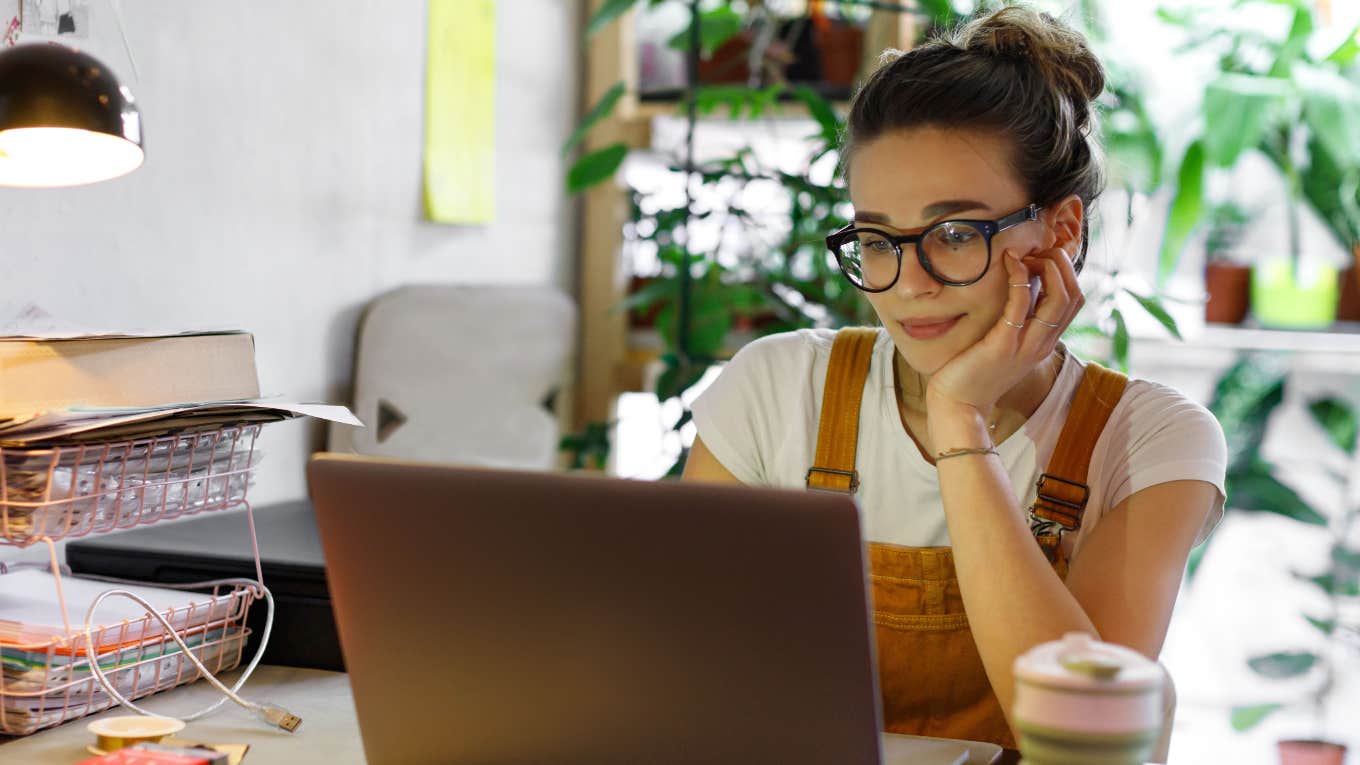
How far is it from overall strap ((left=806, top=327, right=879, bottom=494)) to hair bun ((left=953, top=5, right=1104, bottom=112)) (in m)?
0.31

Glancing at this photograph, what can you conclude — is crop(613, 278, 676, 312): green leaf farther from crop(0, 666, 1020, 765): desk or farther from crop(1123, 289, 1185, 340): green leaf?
crop(0, 666, 1020, 765): desk

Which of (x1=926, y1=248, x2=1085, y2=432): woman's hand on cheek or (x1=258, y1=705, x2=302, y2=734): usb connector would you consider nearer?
(x1=258, y1=705, x2=302, y2=734): usb connector

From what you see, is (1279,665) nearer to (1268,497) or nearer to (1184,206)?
(1268,497)

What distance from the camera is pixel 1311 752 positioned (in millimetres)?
2156

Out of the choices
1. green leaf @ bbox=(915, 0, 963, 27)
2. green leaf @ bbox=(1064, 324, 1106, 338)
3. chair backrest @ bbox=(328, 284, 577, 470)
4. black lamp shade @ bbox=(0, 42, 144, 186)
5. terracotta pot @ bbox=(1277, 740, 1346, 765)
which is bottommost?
terracotta pot @ bbox=(1277, 740, 1346, 765)

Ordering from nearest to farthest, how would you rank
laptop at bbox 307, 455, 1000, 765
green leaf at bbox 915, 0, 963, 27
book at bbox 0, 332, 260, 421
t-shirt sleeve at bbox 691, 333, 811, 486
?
laptop at bbox 307, 455, 1000, 765
book at bbox 0, 332, 260, 421
t-shirt sleeve at bbox 691, 333, 811, 486
green leaf at bbox 915, 0, 963, 27

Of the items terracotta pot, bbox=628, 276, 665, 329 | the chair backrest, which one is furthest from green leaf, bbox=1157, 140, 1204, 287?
the chair backrest

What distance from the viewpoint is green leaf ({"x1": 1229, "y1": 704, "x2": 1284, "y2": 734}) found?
2270 millimetres

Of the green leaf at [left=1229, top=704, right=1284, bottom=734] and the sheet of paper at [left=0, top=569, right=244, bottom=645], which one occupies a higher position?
the sheet of paper at [left=0, top=569, right=244, bottom=645]

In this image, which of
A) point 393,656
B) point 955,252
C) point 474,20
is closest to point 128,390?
point 393,656

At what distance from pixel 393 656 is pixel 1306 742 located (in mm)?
1936

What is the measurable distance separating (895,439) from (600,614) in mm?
635

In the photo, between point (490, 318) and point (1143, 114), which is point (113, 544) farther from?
point (1143, 114)

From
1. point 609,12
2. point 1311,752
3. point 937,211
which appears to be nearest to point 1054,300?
point 937,211
